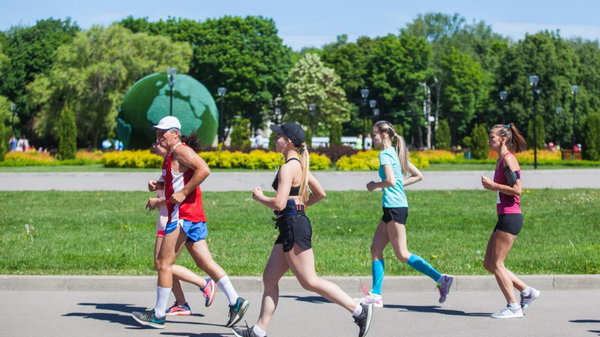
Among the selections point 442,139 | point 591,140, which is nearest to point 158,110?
point 591,140

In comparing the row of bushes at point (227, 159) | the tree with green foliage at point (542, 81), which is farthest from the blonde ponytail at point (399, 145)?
the tree with green foliage at point (542, 81)

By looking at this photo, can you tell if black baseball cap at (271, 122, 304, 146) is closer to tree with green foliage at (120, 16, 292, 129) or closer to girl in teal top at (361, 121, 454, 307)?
girl in teal top at (361, 121, 454, 307)

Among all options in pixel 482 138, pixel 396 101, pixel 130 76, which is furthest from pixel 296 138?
pixel 396 101

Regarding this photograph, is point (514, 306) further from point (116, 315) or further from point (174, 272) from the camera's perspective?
point (116, 315)

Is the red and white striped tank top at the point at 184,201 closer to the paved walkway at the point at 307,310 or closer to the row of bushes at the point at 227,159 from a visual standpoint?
the paved walkway at the point at 307,310

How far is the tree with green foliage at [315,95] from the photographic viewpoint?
76625 millimetres

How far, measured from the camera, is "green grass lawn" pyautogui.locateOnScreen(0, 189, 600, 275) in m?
9.56

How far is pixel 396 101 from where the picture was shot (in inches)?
3332

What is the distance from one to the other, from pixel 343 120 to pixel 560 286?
7141 centimetres

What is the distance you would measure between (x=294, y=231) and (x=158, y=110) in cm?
3045

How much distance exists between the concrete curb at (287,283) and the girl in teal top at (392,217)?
2.48 feet

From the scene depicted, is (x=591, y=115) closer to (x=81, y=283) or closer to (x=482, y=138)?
(x=482, y=138)

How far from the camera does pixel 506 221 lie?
7289 mm

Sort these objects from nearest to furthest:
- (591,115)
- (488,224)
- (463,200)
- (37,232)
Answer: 1. (37,232)
2. (488,224)
3. (463,200)
4. (591,115)
